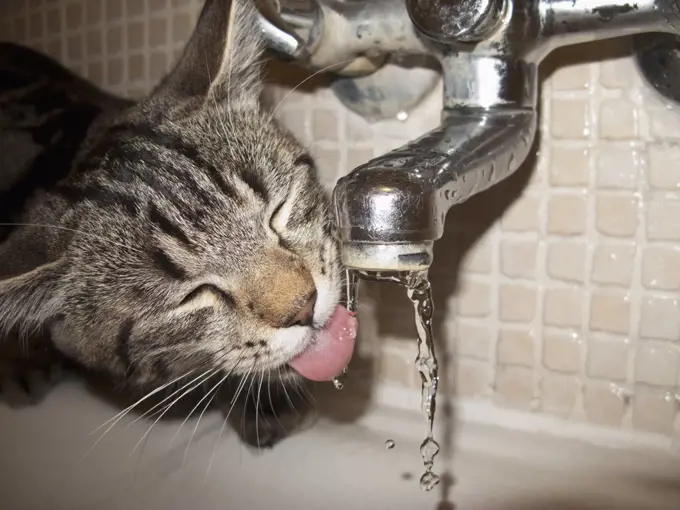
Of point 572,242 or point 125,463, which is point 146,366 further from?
point 572,242

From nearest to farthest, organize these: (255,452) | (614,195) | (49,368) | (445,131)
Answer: (445,131)
(614,195)
(255,452)
(49,368)

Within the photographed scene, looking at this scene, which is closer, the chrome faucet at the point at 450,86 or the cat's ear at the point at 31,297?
the chrome faucet at the point at 450,86

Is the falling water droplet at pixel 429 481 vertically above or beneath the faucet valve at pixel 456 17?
beneath

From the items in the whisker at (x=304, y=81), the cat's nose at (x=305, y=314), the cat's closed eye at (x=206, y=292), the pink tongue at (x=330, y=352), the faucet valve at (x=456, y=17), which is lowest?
the pink tongue at (x=330, y=352)

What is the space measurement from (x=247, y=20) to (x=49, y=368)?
1.67 feet

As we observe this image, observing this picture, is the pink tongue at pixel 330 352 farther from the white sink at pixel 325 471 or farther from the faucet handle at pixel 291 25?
the faucet handle at pixel 291 25

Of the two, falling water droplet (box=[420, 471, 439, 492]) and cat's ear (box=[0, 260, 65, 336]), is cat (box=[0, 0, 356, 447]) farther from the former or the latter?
falling water droplet (box=[420, 471, 439, 492])

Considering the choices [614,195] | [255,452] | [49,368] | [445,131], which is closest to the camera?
[445,131]

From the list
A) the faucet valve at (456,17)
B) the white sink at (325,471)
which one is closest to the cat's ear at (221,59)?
the faucet valve at (456,17)

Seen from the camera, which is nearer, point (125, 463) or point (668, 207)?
point (668, 207)

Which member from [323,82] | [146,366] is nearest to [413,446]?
[146,366]

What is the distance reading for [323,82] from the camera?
750mm

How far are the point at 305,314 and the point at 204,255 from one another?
4.2 inches

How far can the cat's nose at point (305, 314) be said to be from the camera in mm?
621
